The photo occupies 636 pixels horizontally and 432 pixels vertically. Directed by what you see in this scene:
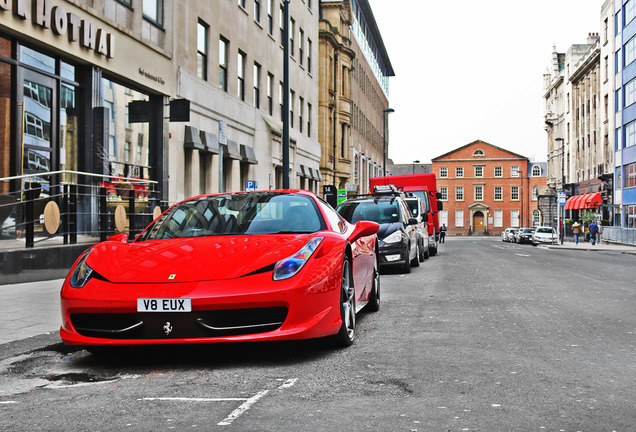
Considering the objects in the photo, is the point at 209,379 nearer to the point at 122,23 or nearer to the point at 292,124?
the point at 122,23

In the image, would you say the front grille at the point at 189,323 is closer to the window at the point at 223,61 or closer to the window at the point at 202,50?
the window at the point at 202,50

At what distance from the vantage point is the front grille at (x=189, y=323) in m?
4.91

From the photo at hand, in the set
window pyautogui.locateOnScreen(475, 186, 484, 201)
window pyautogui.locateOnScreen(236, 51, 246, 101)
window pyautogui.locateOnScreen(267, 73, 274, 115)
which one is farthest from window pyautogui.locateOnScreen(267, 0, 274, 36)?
window pyautogui.locateOnScreen(475, 186, 484, 201)

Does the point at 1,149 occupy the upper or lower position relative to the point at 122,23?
lower

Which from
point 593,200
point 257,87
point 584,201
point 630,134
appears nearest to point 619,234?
point 630,134

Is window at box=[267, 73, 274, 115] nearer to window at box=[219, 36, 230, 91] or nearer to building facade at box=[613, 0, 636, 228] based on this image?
window at box=[219, 36, 230, 91]

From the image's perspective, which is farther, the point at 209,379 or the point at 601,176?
the point at 601,176

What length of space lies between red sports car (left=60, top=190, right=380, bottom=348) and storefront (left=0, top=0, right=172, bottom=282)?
6257 millimetres

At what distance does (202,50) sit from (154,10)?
337 centimetres

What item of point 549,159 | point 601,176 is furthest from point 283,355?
point 549,159

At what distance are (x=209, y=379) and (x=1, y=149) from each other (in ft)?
32.9

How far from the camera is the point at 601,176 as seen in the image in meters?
54.7

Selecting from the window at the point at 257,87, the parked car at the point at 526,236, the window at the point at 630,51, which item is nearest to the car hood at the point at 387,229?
the window at the point at 257,87

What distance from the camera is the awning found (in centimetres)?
5569
